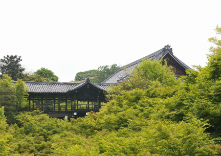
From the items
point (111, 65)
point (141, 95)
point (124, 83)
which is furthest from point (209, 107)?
point (111, 65)

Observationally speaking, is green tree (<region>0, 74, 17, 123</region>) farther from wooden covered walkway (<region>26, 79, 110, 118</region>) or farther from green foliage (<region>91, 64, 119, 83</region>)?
green foliage (<region>91, 64, 119, 83</region>)

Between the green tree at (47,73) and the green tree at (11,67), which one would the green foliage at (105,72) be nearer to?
the green tree at (47,73)

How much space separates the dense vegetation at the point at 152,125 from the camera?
4684 mm

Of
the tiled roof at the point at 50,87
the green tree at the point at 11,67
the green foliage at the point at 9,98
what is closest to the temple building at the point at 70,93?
the tiled roof at the point at 50,87

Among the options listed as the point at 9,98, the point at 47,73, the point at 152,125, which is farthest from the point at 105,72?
the point at 152,125

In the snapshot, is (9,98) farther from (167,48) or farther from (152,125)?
(167,48)

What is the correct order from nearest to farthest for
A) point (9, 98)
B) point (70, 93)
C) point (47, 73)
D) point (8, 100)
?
point (8, 100) → point (9, 98) → point (70, 93) → point (47, 73)

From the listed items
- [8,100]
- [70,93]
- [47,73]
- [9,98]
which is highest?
[47,73]

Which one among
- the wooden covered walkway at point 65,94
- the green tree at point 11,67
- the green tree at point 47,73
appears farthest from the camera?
the green tree at point 47,73

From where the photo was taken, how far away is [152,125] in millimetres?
5637

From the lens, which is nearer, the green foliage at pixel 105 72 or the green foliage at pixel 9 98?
the green foliage at pixel 9 98

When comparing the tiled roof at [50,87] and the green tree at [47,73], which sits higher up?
the green tree at [47,73]

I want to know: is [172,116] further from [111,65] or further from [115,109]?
[111,65]

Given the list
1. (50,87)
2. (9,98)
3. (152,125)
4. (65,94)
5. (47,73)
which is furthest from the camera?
(47,73)
